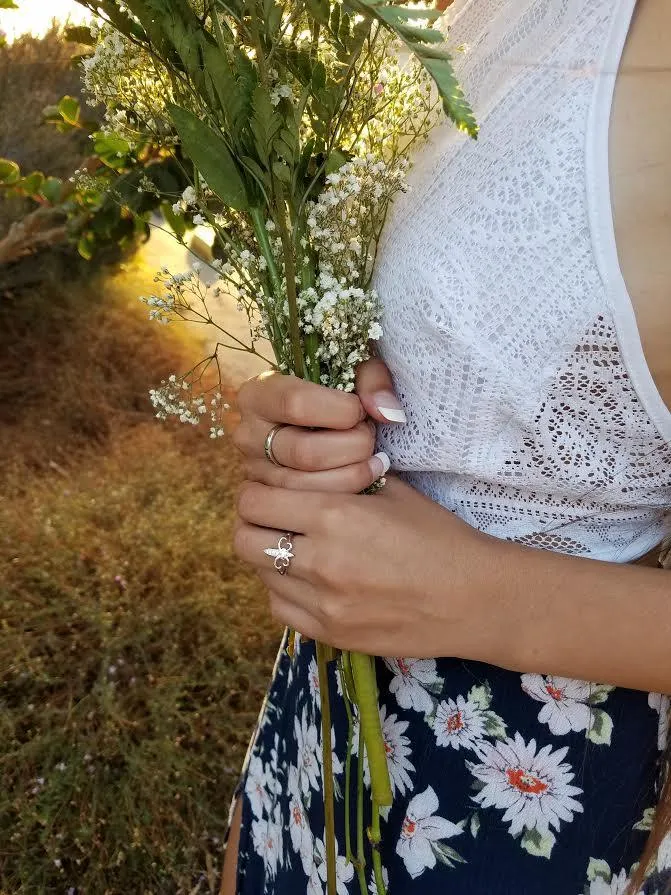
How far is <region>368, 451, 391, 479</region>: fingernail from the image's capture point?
0.74 metres

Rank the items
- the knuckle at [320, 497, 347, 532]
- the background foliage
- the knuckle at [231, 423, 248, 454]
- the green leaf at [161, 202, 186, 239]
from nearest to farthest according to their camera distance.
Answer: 1. the knuckle at [320, 497, 347, 532]
2. the knuckle at [231, 423, 248, 454]
3. the green leaf at [161, 202, 186, 239]
4. the background foliage

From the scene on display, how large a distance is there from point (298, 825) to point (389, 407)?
65 centimetres

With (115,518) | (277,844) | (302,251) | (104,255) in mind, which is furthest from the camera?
(104,255)

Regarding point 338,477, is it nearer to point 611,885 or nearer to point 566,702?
point 566,702

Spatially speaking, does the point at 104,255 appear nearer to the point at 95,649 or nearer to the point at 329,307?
the point at 95,649

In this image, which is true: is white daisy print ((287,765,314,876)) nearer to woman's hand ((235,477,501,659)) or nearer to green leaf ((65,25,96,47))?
woman's hand ((235,477,501,659))

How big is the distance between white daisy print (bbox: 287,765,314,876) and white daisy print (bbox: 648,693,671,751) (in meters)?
0.48

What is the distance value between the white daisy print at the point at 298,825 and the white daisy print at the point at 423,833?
0.19m

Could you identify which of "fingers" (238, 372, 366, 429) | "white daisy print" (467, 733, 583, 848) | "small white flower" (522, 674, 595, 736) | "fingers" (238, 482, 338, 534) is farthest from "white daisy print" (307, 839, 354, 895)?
"fingers" (238, 372, 366, 429)

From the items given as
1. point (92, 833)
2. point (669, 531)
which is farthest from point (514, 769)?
point (92, 833)

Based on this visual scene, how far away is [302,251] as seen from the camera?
69cm

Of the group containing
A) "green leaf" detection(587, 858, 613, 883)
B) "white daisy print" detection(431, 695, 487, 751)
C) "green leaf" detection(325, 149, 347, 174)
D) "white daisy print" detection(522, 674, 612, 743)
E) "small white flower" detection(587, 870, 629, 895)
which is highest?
"green leaf" detection(325, 149, 347, 174)

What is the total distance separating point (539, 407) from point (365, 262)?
8.7 inches

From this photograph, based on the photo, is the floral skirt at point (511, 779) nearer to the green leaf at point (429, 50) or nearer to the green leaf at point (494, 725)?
the green leaf at point (494, 725)
